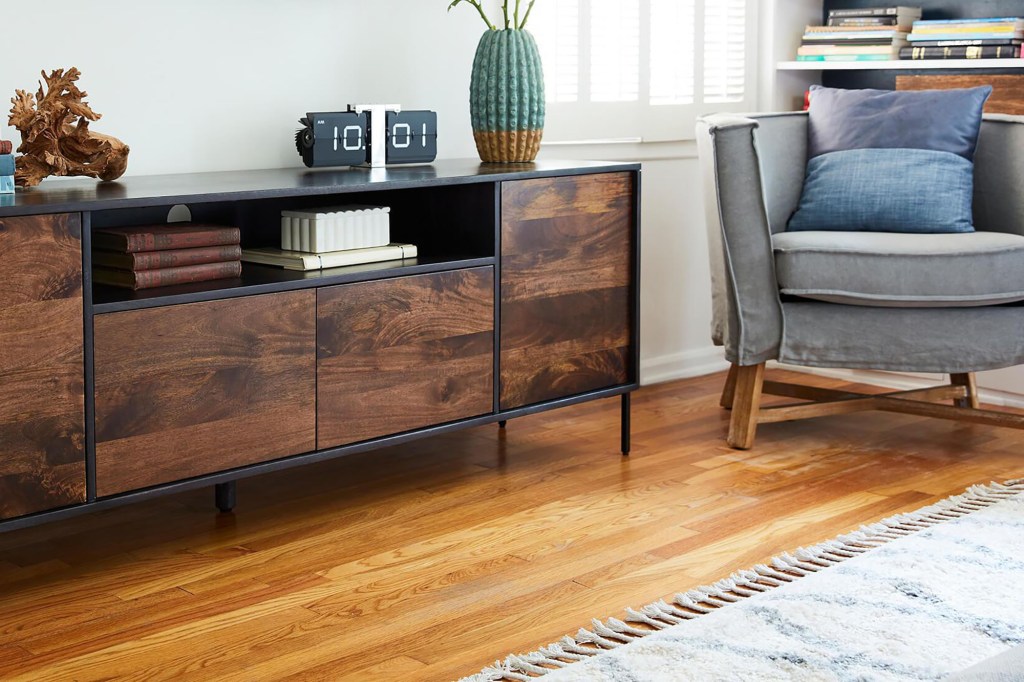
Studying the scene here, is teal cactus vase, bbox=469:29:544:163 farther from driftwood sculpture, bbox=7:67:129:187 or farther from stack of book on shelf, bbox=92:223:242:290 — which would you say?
driftwood sculpture, bbox=7:67:129:187

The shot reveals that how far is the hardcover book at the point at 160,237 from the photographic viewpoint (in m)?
2.05

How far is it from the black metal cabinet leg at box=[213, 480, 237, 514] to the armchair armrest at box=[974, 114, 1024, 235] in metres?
1.95

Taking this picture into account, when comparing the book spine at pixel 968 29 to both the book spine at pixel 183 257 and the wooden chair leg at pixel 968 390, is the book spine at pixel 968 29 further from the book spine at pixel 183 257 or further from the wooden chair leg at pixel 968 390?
the book spine at pixel 183 257

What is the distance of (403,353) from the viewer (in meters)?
2.36

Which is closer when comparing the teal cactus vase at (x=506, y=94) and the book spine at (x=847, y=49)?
the teal cactus vase at (x=506, y=94)

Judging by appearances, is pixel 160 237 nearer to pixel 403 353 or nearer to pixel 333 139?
pixel 403 353

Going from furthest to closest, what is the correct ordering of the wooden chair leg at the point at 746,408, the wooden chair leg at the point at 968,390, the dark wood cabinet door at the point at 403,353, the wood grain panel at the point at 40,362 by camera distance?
the wooden chair leg at the point at 968,390 < the wooden chair leg at the point at 746,408 < the dark wood cabinet door at the point at 403,353 < the wood grain panel at the point at 40,362

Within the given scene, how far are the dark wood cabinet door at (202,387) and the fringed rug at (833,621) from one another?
26.3 inches

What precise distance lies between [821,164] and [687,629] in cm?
165

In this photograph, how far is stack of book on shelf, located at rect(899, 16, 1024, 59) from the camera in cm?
338

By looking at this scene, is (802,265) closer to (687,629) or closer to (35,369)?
(687,629)

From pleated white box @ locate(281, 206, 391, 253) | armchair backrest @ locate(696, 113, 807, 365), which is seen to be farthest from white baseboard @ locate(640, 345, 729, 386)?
pleated white box @ locate(281, 206, 391, 253)

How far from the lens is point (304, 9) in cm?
272

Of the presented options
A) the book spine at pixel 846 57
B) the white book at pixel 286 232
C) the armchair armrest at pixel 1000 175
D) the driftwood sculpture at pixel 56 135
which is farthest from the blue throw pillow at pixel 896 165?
the driftwood sculpture at pixel 56 135
